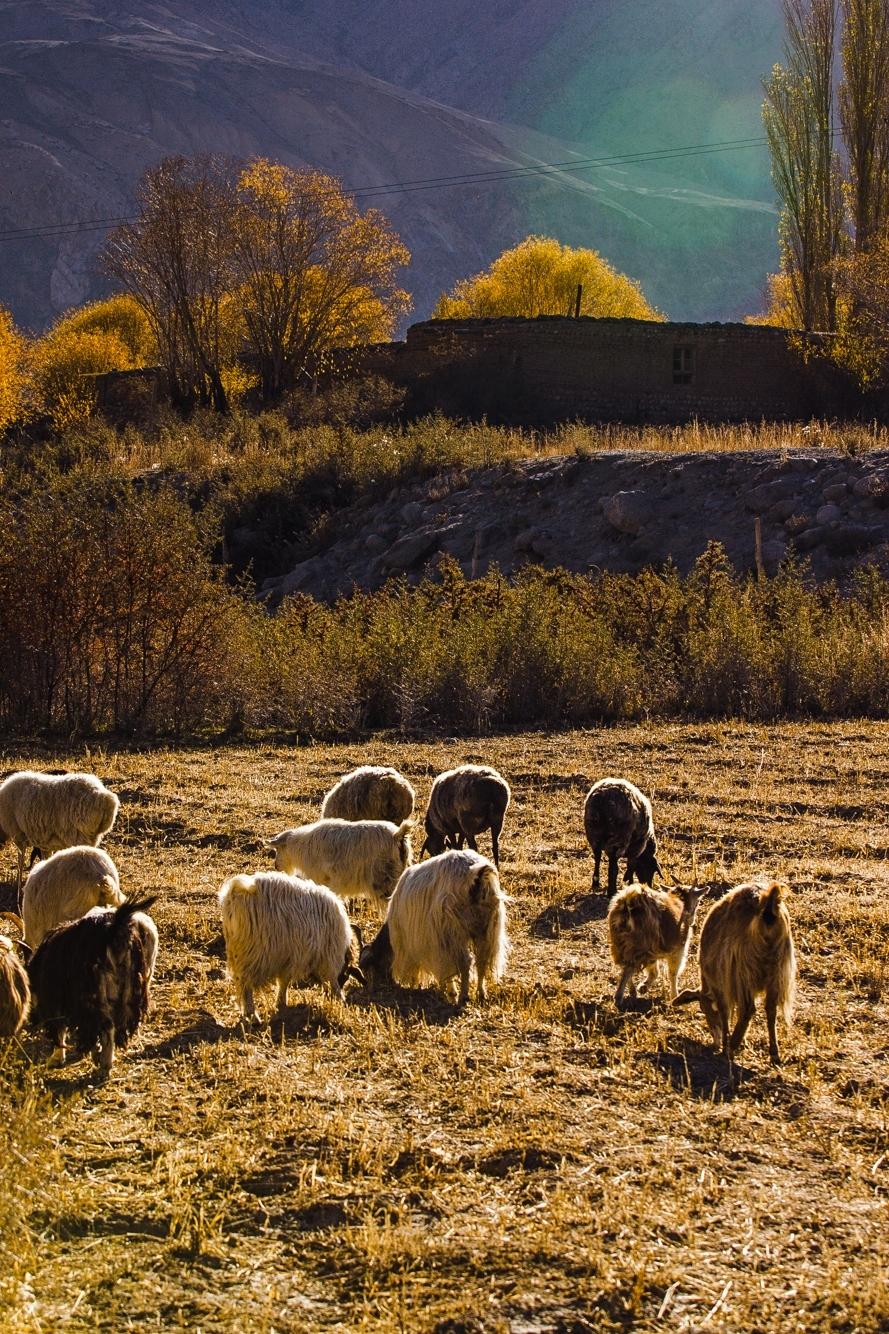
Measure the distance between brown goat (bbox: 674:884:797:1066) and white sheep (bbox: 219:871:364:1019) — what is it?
5.95 ft

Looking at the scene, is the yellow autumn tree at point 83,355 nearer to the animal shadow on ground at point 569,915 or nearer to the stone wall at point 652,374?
the stone wall at point 652,374

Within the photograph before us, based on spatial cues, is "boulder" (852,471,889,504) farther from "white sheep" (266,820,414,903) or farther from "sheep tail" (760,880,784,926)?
"sheep tail" (760,880,784,926)

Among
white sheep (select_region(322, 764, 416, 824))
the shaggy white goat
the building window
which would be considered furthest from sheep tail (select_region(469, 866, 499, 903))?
the building window

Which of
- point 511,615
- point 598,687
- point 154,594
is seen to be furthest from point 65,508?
point 598,687

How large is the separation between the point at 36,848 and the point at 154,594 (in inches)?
282

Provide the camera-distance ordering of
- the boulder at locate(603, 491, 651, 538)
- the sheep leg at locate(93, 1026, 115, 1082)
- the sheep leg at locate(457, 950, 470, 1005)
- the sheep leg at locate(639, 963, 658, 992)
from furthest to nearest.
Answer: the boulder at locate(603, 491, 651, 538) < the sheep leg at locate(639, 963, 658, 992) < the sheep leg at locate(457, 950, 470, 1005) < the sheep leg at locate(93, 1026, 115, 1082)

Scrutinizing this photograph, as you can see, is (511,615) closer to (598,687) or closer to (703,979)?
(598,687)

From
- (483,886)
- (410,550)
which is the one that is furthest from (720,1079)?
(410,550)

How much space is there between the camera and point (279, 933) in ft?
20.6

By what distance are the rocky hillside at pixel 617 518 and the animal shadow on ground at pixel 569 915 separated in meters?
15.4

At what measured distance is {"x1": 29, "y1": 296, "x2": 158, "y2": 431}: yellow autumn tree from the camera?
40062 millimetres

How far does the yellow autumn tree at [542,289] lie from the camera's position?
5575cm

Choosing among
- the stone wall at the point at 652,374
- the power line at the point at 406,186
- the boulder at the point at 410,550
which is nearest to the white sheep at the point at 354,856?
the boulder at the point at 410,550

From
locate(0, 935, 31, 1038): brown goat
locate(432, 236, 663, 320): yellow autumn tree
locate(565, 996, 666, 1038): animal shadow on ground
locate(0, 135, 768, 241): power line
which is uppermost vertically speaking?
locate(0, 135, 768, 241): power line
